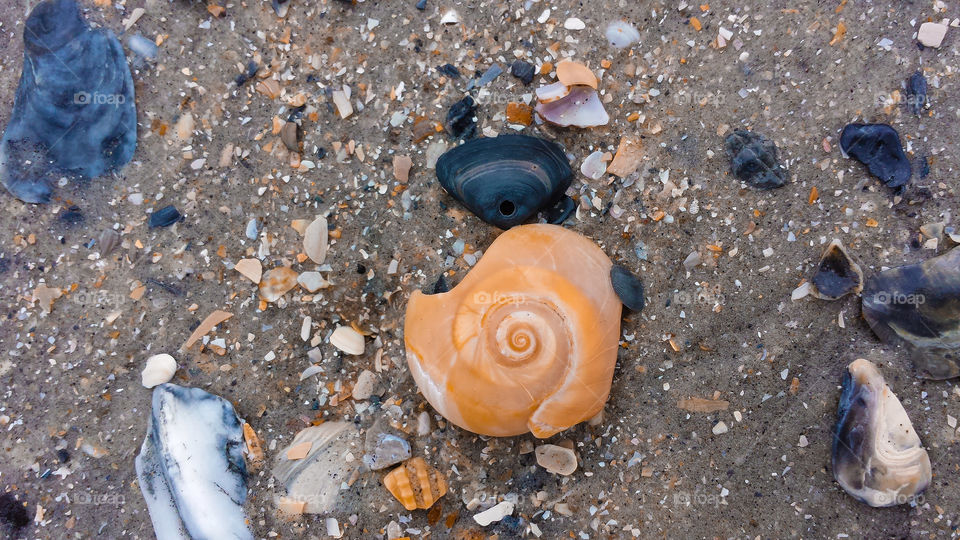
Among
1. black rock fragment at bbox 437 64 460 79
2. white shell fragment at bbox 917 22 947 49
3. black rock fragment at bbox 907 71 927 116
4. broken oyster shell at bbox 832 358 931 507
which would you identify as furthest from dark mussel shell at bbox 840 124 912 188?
black rock fragment at bbox 437 64 460 79

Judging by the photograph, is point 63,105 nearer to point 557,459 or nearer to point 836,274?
point 557,459

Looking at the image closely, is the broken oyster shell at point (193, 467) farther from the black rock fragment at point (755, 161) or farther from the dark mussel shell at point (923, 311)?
the dark mussel shell at point (923, 311)

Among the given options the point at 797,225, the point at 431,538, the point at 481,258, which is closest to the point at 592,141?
the point at 481,258

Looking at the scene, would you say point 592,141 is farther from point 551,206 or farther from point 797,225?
point 797,225

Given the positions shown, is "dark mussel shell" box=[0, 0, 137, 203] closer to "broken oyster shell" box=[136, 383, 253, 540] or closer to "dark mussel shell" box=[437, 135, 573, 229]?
"broken oyster shell" box=[136, 383, 253, 540]

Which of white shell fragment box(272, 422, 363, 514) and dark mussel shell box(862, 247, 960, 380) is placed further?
white shell fragment box(272, 422, 363, 514)

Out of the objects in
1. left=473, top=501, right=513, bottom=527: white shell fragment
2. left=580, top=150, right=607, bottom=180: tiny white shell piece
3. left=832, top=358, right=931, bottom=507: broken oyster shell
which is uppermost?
left=580, top=150, right=607, bottom=180: tiny white shell piece
